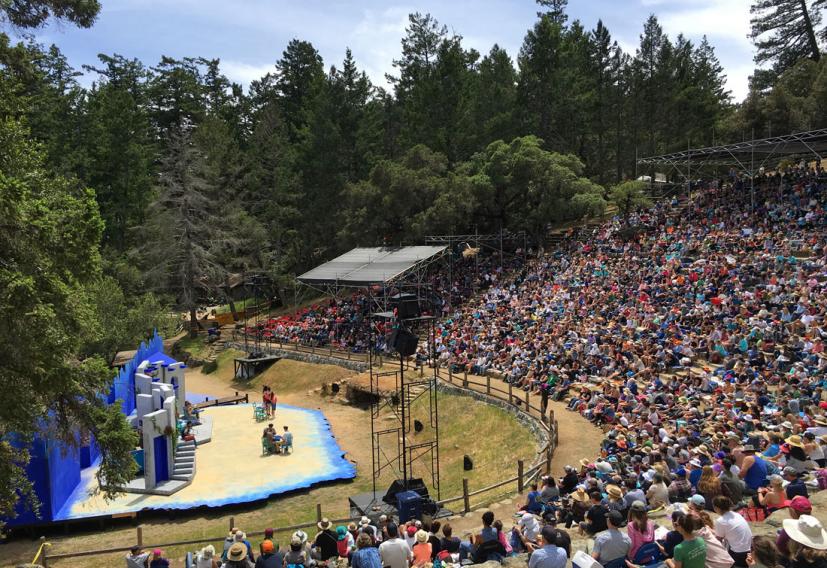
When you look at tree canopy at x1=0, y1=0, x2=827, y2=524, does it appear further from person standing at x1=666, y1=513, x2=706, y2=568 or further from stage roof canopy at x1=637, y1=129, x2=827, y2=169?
person standing at x1=666, y1=513, x2=706, y2=568

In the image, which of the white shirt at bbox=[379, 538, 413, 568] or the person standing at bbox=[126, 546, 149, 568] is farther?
the person standing at bbox=[126, 546, 149, 568]

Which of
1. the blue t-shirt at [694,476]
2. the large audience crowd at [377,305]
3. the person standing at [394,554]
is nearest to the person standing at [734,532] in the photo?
the blue t-shirt at [694,476]

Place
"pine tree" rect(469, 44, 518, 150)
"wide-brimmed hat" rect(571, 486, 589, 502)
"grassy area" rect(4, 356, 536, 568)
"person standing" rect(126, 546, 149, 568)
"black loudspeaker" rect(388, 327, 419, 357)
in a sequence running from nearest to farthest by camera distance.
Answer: "wide-brimmed hat" rect(571, 486, 589, 502) → "person standing" rect(126, 546, 149, 568) → "black loudspeaker" rect(388, 327, 419, 357) → "grassy area" rect(4, 356, 536, 568) → "pine tree" rect(469, 44, 518, 150)

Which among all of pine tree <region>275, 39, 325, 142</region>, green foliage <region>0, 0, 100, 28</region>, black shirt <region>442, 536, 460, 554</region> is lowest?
black shirt <region>442, 536, 460, 554</region>

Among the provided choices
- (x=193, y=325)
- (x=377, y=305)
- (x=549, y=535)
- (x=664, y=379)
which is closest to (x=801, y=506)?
(x=549, y=535)

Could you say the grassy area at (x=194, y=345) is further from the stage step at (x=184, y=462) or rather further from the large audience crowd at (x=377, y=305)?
the stage step at (x=184, y=462)

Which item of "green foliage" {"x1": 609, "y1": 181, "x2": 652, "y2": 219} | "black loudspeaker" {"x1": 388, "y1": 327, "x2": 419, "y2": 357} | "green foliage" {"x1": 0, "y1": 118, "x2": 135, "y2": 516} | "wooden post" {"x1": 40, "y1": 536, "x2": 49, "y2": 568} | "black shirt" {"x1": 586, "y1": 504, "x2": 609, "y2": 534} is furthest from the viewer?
"green foliage" {"x1": 609, "y1": 181, "x2": 652, "y2": 219}

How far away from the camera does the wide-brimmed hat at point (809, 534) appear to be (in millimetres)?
5742

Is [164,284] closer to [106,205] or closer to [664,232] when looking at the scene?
[106,205]

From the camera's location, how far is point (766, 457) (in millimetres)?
10758

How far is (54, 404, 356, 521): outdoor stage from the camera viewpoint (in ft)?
58.8

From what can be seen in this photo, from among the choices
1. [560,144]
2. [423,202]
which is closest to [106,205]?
[423,202]

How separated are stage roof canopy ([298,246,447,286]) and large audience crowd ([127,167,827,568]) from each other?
3104 mm

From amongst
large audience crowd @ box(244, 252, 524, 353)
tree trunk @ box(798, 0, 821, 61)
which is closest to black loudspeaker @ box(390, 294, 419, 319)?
large audience crowd @ box(244, 252, 524, 353)
